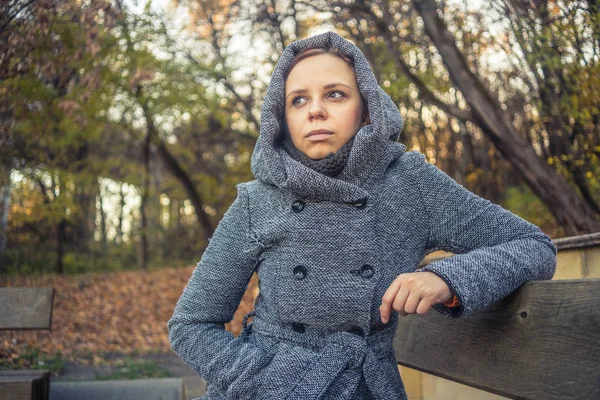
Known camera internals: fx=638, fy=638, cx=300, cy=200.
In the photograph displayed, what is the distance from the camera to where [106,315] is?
11.4 m

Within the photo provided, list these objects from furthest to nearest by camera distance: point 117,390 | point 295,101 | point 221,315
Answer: point 117,390 → point 295,101 → point 221,315

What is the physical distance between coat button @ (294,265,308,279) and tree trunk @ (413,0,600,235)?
4898 millimetres

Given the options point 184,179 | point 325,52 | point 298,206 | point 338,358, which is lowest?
point 338,358

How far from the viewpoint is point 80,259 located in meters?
19.4

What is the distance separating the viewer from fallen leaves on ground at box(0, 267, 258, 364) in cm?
789

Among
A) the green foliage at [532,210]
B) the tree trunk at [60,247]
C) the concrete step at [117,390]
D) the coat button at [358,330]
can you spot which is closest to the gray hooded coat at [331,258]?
the coat button at [358,330]

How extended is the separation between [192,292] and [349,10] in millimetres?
7961

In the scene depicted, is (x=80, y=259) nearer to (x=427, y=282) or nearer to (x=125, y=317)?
(x=125, y=317)

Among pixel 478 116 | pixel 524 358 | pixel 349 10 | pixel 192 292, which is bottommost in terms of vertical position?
pixel 524 358

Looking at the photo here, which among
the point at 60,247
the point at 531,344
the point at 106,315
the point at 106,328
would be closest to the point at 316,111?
the point at 531,344

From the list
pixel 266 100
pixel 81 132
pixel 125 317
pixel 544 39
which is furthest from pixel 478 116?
pixel 81 132

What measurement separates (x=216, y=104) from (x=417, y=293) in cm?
1401

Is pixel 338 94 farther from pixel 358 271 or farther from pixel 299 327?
pixel 299 327

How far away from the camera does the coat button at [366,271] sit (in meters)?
1.94
